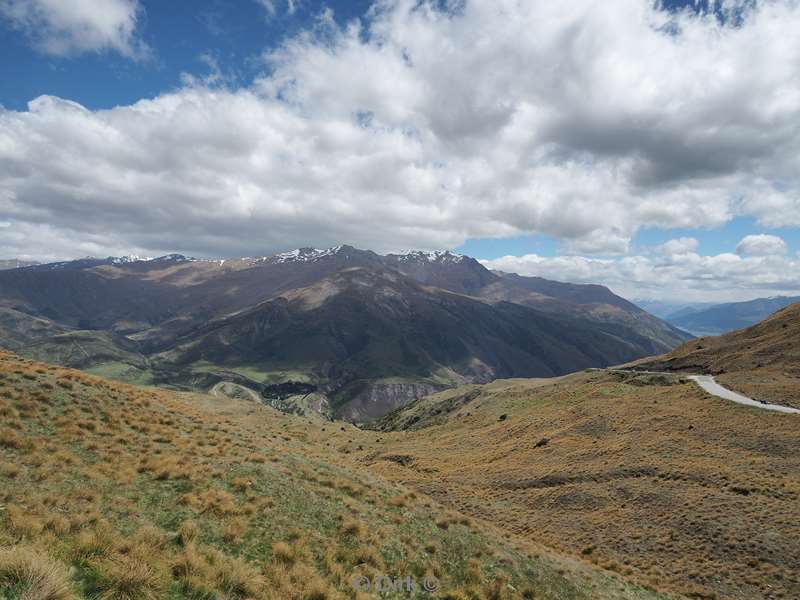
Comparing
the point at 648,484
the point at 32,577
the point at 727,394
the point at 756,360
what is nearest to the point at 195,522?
the point at 32,577

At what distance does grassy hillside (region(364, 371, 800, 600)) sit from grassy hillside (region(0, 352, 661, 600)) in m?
6.61

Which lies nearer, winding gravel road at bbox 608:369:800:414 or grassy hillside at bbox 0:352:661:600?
grassy hillside at bbox 0:352:661:600

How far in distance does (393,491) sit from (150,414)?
16164mm

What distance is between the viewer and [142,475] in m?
17.8

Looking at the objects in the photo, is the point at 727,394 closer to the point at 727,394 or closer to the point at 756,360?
the point at 727,394

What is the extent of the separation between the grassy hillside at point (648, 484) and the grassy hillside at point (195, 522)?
661 cm

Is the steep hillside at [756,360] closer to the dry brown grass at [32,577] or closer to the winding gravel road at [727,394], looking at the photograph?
the winding gravel road at [727,394]

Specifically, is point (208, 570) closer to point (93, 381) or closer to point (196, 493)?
point (196, 493)

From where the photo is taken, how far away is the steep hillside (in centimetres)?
5781

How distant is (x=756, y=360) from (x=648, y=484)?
58.9 meters

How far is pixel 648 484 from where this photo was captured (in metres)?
35.9

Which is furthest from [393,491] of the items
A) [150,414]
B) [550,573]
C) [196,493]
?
[150,414]

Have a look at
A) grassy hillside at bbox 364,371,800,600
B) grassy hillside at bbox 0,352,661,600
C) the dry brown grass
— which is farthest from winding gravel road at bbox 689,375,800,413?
the dry brown grass

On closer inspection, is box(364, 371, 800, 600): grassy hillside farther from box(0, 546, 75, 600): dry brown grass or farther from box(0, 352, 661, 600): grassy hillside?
box(0, 546, 75, 600): dry brown grass
